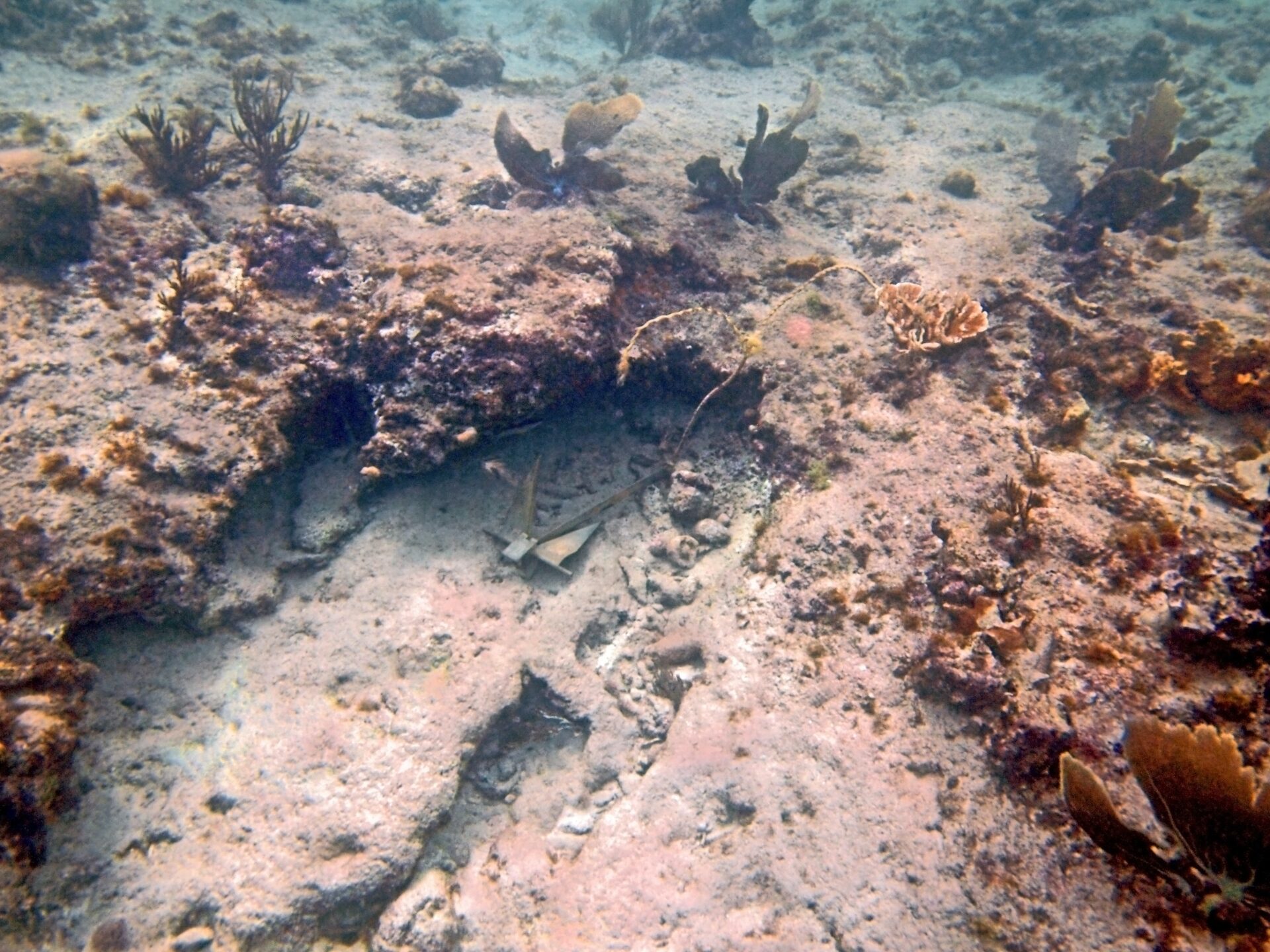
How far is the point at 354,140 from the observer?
855 cm

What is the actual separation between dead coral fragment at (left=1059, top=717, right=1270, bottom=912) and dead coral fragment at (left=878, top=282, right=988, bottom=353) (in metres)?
3.36

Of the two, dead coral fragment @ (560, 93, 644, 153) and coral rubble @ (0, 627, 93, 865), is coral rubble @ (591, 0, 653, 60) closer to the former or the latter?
dead coral fragment @ (560, 93, 644, 153)

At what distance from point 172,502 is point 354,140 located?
21.2ft

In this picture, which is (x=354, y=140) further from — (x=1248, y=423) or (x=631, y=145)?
(x=1248, y=423)

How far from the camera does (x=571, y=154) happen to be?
23.7 feet

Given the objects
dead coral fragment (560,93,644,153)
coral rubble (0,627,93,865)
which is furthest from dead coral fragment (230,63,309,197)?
Answer: coral rubble (0,627,93,865)

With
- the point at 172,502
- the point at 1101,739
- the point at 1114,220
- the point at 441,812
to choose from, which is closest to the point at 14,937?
the point at 441,812

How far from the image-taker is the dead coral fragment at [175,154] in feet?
20.1

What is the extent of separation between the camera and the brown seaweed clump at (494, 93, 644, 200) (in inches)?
276

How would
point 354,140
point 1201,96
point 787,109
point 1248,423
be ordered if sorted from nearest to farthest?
1. point 1248,423
2. point 354,140
3. point 787,109
4. point 1201,96

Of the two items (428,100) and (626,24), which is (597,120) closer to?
(428,100)

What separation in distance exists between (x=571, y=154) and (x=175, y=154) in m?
4.16

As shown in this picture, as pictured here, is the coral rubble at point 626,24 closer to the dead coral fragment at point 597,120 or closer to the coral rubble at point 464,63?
the coral rubble at point 464,63

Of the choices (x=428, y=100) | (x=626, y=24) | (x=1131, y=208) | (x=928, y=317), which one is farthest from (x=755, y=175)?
(x=626, y=24)
